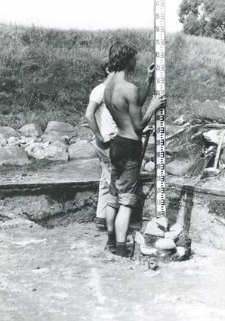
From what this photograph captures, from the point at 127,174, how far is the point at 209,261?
1256mm

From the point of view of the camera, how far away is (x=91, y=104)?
17.8 ft

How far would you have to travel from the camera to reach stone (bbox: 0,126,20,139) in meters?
11.4

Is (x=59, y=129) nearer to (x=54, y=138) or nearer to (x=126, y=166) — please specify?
(x=54, y=138)

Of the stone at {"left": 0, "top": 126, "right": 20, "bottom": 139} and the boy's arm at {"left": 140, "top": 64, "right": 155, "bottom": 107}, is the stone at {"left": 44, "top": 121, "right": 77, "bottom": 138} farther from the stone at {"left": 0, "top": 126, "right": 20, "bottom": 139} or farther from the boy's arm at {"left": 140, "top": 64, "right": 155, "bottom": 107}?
the boy's arm at {"left": 140, "top": 64, "right": 155, "bottom": 107}

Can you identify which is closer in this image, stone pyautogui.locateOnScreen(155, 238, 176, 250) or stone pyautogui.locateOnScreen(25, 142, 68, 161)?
stone pyautogui.locateOnScreen(155, 238, 176, 250)

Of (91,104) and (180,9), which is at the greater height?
(180,9)

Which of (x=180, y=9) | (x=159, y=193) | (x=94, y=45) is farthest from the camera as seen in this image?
(x=180, y=9)

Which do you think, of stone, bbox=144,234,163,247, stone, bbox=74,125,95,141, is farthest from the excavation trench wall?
stone, bbox=74,125,95,141

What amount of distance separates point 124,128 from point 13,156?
4406 mm

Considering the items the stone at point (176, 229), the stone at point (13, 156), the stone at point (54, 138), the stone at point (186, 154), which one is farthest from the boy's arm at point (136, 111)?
the stone at point (54, 138)

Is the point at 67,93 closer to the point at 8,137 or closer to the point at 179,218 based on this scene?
the point at 8,137

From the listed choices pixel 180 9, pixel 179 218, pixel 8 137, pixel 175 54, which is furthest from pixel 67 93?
pixel 180 9

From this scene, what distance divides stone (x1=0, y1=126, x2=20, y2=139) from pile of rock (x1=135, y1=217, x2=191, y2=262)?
6902mm

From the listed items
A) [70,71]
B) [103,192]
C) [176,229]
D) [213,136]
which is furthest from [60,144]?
[70,71]
